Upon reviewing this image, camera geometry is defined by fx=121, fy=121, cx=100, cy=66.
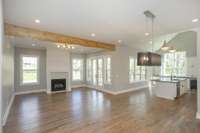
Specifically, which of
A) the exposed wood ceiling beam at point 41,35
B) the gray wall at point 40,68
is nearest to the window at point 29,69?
the gray wall at point 40,68

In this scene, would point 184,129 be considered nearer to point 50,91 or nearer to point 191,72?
point 50,91

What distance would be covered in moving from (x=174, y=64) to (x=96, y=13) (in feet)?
33.8

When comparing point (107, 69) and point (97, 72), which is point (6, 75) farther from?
point (97, 72)

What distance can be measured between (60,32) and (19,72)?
453 centimetres

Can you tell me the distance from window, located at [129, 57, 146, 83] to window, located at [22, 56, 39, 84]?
6.18m

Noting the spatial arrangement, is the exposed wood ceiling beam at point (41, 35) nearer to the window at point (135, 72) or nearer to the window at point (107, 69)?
→ the window at point (107, 69)

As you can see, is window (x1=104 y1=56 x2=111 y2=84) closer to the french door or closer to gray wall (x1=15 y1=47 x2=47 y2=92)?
the french door

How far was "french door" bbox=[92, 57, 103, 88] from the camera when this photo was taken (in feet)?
27.7

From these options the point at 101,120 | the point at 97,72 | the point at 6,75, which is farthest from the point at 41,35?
the point at 97,72

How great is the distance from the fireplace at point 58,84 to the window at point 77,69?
1.44 meters

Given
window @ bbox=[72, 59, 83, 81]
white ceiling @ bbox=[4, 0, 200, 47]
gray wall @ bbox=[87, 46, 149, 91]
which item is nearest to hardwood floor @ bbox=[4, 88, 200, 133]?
gray wall @ bbox=[87, 46, 149, 91]

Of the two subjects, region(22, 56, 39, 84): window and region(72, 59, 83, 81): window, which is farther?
region(72, 59, 83, 81): window

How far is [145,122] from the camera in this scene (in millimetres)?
3453

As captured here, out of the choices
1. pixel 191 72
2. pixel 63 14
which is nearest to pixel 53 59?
pixel 63 14
